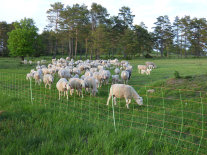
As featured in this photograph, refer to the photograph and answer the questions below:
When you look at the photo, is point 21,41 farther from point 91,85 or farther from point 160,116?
point 160,116

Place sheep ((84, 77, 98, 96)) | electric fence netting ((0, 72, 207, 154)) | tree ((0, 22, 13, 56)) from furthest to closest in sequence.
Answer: tree ((0, 22, 13, 56)) → sheep ((84, 77, 98, 96)) → electric fence netting ((0, 72, 207, 154))

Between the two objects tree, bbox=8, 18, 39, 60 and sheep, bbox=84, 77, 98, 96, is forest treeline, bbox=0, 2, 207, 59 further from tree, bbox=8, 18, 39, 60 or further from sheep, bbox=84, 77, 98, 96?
sheep, bbox=84, 77, 98, 96

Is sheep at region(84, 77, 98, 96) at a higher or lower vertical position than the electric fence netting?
higher

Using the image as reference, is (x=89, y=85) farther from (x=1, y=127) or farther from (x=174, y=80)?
(x=1, y=127)

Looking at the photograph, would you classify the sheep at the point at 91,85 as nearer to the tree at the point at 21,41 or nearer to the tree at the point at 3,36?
the tree at the point at 21,41

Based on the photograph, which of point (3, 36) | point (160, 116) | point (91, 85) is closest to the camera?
point (160, 116)

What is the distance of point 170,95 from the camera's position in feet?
31.0

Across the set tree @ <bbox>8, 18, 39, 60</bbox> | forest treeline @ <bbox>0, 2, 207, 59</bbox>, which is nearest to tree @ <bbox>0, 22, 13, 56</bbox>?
forest treeline @ <bbox>0, 2, 207, 59</bbox>

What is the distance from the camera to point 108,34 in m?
46.2

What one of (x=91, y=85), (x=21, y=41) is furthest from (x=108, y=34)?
(x=91, y=85)

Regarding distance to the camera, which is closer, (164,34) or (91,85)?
(91,85)

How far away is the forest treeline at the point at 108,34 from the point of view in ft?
140

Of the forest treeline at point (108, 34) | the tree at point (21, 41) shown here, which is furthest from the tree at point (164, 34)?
the tree at point (21, 41)

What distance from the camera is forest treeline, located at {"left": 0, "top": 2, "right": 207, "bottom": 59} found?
42656 millimetres
